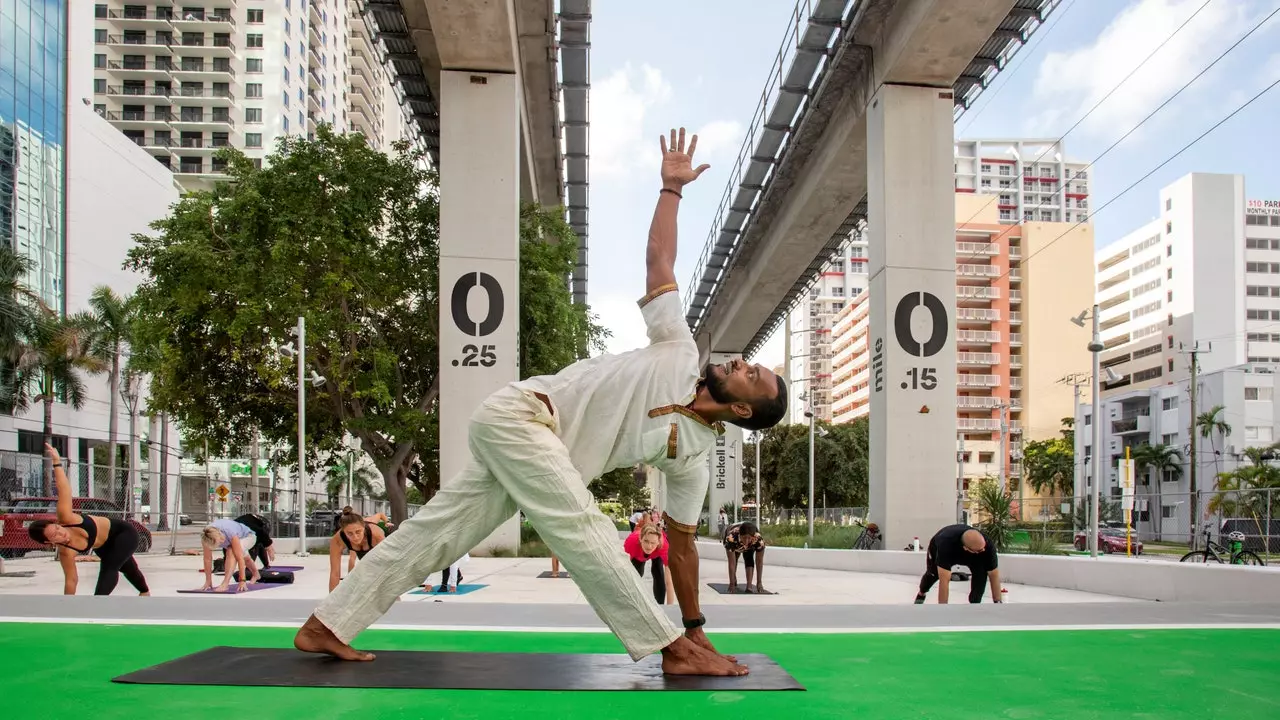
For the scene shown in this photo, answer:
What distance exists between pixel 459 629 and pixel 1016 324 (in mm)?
91491

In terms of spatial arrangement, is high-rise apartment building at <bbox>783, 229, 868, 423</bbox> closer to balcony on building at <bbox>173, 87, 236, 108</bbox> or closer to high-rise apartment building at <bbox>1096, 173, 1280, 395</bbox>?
high-rise apartment building at <bbox>1096, 173, 1280, 395</bbox>

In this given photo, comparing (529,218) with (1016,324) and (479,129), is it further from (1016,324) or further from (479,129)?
(1016,324)

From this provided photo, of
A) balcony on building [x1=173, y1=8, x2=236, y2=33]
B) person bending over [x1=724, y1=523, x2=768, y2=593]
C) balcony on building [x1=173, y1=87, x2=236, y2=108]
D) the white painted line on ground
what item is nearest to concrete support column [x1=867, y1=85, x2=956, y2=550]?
person bending over [x1=724, y1=523, x2=768, y2=593]

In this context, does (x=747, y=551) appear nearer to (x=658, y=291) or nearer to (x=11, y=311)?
(x=658, y=291)

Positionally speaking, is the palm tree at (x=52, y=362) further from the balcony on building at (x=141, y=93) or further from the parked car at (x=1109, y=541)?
the parked car at (x=1109, y=541)

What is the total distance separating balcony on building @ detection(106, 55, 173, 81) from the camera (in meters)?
68.9

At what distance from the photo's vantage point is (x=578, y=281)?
38594 mm

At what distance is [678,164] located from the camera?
3.82 meters

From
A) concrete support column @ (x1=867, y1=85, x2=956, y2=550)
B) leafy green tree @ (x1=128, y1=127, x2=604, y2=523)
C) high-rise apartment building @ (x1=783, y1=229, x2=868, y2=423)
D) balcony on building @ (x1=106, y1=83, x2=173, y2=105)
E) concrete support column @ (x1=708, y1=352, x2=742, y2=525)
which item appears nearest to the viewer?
concrete support column @ (x1=867, y1=85, x2=956, y2=550)

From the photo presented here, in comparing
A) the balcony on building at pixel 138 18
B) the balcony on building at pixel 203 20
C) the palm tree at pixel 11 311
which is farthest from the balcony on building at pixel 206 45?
the palm tree at pixel 11 311

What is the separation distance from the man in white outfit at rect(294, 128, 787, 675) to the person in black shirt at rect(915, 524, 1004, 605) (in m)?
6.02

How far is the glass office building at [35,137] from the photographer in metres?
38.3

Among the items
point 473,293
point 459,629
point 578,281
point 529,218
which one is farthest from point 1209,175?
point 459,629

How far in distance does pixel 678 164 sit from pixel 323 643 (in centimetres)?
227
